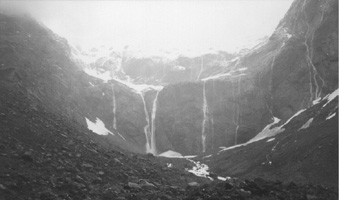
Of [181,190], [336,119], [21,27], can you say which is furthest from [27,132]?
[21,27]

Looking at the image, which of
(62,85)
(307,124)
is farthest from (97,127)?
(307,124)

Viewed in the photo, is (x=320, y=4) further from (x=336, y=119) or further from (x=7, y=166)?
(x=7, y=166)

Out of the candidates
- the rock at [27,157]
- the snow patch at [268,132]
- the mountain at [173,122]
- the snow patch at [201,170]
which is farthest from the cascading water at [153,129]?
the rock at [27,157]

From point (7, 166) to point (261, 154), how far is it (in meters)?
57.2

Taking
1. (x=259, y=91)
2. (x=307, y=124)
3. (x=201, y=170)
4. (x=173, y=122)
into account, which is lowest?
A: (x=201, y=170)

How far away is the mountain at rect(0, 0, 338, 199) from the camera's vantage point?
19.9 m

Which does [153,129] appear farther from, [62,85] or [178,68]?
[178,68]

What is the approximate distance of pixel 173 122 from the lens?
108m

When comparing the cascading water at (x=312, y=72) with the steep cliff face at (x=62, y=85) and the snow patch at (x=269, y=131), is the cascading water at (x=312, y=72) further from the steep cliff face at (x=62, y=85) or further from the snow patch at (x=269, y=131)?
the steep cliff face at (x=62, y=85)

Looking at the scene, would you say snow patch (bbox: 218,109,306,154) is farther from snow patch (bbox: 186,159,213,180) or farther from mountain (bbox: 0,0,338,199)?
snow patch (bbox: 186,159,213,180)

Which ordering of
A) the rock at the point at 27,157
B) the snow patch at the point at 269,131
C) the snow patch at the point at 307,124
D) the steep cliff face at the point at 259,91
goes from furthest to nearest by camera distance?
1. the steep cliff face at the point at 259,91
2. the snow patch at the point at 269,131
3. the snow patch at the point at 307,124
4. the rock at the point at 27,157

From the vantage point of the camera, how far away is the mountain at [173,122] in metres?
19.9

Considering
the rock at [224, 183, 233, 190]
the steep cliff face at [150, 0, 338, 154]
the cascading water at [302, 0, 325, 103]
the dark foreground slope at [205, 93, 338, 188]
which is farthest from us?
the steep cliff face at [150, 0, 338, 154]

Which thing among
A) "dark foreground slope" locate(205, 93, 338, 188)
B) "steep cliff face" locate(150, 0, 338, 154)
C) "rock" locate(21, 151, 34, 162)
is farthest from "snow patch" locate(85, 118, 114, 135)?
"rock" locate(21, 151, 34, 162)
